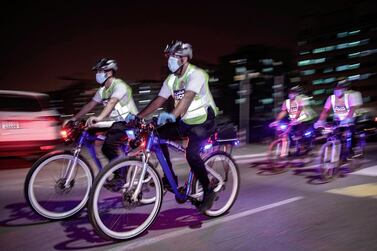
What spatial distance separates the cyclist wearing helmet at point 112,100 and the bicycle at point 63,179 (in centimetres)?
21

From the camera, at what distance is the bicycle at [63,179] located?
513 cm

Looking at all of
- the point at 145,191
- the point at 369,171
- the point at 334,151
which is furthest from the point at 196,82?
the point at 369,171

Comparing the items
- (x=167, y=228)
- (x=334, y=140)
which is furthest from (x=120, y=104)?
(x=334, y=140)

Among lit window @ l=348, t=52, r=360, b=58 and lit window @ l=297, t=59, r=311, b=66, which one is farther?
lit window @ l=297, t=59, r=311, b=66

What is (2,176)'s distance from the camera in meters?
8.91

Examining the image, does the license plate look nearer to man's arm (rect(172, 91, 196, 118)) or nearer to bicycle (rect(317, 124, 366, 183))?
man's arm (rect(172, 91, 196, 118))

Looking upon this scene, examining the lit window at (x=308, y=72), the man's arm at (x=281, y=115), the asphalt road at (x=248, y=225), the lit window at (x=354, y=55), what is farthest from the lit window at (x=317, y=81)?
the asphalt road at (x=248, y=225)

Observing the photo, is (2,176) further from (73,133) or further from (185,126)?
(185,126)

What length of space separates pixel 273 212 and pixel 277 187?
1734 mm

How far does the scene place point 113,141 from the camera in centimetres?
570

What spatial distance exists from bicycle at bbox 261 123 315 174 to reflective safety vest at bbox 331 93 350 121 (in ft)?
3.94

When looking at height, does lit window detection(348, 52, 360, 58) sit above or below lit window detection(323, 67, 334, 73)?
above

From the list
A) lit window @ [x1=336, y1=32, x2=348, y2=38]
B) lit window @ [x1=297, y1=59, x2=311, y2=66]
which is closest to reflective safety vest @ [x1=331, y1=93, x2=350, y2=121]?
lit window @ [x1=336, y1=32, x2=348, y2=38]

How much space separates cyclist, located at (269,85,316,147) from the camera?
31.6ft
